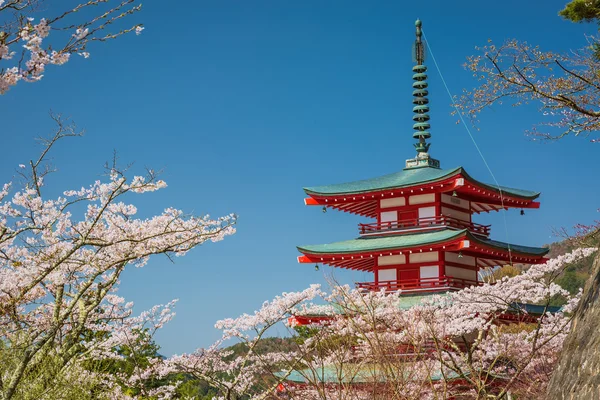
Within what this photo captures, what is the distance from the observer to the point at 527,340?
65.5 ft

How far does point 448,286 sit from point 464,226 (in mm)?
3249

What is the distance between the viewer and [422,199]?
24812 millimetres

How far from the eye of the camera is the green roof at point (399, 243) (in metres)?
22.8

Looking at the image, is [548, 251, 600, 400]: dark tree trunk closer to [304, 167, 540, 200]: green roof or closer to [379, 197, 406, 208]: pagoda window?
[304, 167, 540, 200]: green roof

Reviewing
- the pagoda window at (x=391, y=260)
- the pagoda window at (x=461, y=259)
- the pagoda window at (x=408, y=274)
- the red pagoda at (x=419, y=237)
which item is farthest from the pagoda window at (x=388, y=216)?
the pagoda window at (x=461, y=259)

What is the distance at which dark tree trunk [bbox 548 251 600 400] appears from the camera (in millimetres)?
7156

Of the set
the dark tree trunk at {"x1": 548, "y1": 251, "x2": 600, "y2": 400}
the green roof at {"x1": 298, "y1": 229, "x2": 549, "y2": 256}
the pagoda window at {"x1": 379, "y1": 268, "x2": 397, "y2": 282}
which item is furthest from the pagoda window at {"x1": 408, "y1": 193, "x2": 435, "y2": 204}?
the dark tree trunk at {"x1": 548, "y1": 251, "x2": 600, "y2": 400}

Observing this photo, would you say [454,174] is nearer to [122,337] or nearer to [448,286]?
[448,286]

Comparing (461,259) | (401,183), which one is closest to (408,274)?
(461,259)

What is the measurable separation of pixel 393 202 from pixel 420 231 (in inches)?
65.5

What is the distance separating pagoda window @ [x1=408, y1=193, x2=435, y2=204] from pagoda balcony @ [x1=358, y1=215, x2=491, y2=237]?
2.09ft

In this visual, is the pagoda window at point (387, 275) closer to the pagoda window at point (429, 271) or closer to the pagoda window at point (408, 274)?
the pagoda window at point (408, 274)

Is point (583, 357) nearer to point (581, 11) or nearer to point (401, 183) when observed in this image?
point (581, 11)

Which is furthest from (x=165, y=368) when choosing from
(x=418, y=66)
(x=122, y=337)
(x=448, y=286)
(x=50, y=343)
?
(x=418, y=66)
